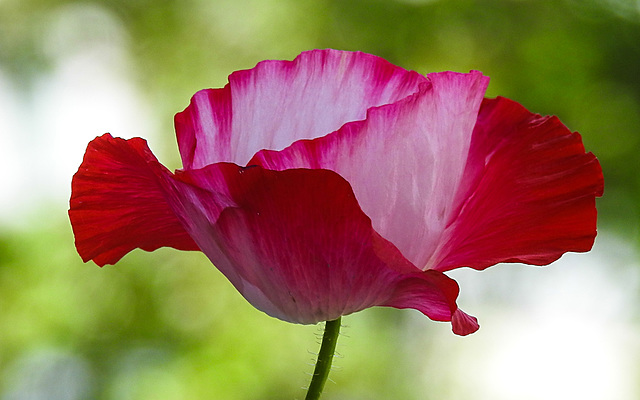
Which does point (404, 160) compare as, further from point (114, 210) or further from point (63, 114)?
point (63, 114)

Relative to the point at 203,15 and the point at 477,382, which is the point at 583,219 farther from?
the point at 203,15

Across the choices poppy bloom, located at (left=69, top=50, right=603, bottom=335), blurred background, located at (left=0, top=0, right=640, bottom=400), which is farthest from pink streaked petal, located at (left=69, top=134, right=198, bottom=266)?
blurred background, located at (left=0, top=0, right=640, bottom=400)

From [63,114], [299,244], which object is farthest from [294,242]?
[63,114]

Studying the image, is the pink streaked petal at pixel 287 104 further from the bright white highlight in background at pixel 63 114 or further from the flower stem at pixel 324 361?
the bright white highlight in background at pixel 63 114

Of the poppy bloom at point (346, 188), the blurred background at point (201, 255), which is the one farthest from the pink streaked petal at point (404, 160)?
the blurred background at point (201, 255)

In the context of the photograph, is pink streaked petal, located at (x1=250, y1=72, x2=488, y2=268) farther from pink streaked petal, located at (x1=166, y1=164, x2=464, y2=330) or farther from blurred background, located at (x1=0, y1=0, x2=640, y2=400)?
blurred background, located at (x1=0, y1=0, x2=640, y2=400)

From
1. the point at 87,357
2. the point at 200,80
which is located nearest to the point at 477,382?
the point at 87,357

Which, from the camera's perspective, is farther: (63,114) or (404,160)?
(63,114)
